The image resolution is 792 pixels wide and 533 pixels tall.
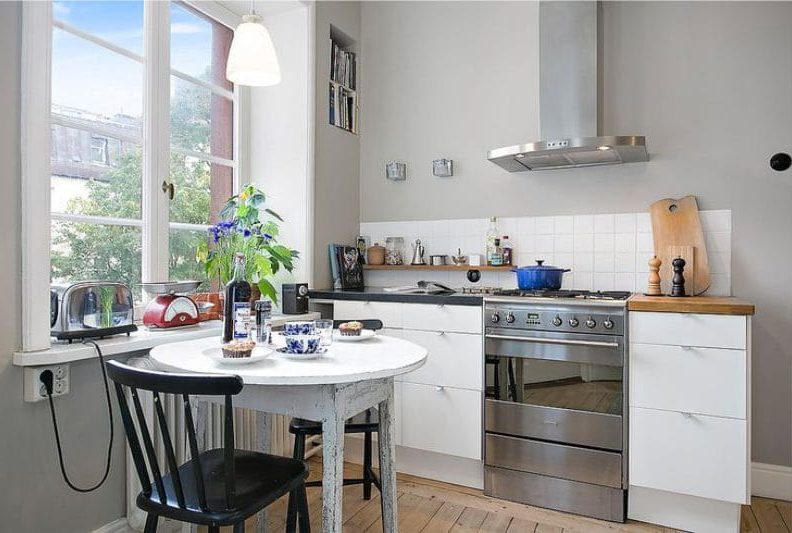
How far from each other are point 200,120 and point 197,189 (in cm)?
37

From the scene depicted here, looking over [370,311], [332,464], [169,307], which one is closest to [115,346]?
[169,307]

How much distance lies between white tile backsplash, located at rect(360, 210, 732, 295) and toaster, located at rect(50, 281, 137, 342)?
6.35 feet

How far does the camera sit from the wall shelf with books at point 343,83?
339 centimetres

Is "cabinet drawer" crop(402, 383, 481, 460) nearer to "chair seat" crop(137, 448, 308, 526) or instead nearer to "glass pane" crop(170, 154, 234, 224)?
"chair seat" crop(137, 448, 308, 526)

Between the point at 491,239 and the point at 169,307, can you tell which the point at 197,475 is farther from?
the point at 491,239

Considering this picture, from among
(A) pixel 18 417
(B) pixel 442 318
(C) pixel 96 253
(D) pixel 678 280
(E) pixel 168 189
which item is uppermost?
(E) pixel 168 189

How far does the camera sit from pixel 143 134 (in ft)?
7.91

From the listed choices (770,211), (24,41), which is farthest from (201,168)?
(770,211)

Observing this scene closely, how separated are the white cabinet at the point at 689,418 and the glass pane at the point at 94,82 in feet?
7.92

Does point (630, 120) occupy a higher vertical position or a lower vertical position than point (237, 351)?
higher

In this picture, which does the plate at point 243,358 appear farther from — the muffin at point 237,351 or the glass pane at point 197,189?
the glass pane at point 197,189

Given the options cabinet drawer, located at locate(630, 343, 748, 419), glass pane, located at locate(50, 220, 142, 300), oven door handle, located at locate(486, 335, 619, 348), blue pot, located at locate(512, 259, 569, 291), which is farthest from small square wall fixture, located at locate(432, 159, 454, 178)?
glass pane, located at locate(50, 220, 142, 300)

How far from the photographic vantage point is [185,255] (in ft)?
8.75

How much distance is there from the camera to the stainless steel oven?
7.82 ft
